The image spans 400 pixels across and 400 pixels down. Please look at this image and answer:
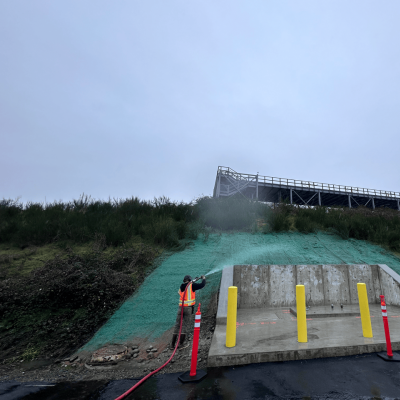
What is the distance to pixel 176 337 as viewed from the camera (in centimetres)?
462

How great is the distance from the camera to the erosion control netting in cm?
536

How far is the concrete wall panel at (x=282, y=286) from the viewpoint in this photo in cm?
652

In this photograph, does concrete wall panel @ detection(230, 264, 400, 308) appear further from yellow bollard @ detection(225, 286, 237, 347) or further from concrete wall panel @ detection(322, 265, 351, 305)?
yellow bollard @ detection(225, 286, 237, 347)

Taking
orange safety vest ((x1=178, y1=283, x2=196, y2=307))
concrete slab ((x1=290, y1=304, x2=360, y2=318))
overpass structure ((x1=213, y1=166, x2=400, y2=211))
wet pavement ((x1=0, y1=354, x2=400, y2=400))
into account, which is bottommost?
wet pavement ((x1=0, y1=354, x2=400, y2=400))

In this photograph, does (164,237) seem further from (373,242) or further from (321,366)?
(373,242)

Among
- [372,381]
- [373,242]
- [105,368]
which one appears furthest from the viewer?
[373,242]

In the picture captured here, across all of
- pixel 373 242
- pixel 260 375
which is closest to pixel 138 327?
pixel 260 375

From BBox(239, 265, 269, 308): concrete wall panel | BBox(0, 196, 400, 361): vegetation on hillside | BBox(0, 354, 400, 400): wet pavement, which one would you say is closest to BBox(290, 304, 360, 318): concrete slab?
BBox(239, 265, 269, 308): concrete wall panel

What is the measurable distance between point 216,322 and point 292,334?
5.05 feet

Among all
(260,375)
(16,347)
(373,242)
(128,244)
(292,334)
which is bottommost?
(16,347)

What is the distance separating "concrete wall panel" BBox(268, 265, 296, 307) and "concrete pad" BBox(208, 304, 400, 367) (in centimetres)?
88

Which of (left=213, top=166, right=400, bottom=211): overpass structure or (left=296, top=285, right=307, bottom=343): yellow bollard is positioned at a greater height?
(left=213, top=166, right=400, bottom=211): overpass structure

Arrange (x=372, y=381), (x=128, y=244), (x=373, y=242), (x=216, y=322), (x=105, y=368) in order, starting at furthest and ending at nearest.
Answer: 1. (x=373, y=242)
2. (x=128, y=244)
3. (x=216, y=322)
4. (x=105, y=368)
5. (x=372, y=381)

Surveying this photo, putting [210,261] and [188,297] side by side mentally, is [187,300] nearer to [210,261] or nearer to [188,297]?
[188,297]
